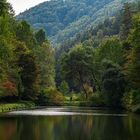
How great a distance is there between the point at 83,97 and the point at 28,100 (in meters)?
29.1

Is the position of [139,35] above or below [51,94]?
above

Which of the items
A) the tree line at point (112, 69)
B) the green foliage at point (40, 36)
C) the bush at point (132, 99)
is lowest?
the bush at point (132, 99)

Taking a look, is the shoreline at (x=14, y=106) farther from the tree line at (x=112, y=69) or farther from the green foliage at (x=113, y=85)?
the tree line at (x=112, y=69)

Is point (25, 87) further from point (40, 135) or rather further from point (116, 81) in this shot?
point (40, 135)

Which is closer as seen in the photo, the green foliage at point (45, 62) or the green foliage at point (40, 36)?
the green foliage at point (45, 62)

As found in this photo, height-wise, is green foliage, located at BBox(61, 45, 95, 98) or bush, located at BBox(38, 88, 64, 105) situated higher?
green foliage, located at BBox(61, 45, 95, 98)

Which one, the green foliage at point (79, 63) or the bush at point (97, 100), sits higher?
the green foliage at point (79, 63)

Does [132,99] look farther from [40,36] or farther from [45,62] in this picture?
[40,36]

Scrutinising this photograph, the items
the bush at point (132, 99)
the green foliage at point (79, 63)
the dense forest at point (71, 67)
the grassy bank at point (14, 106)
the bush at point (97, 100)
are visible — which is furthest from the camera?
the green foliage at point (79, 63)

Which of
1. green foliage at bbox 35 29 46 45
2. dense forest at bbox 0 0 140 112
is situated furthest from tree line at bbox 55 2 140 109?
green foliage at bbox 35 29 46 45

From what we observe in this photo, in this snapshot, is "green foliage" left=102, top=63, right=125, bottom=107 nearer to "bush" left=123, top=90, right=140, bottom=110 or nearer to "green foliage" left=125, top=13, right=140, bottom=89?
"bush" left=123, top=90, right=140, bottom=110

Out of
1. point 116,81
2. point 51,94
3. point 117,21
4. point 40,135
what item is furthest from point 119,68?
point 117,21

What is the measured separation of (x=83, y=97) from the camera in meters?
115

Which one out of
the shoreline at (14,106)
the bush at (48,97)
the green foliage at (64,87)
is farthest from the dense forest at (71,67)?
the green foliage at (64,87)
